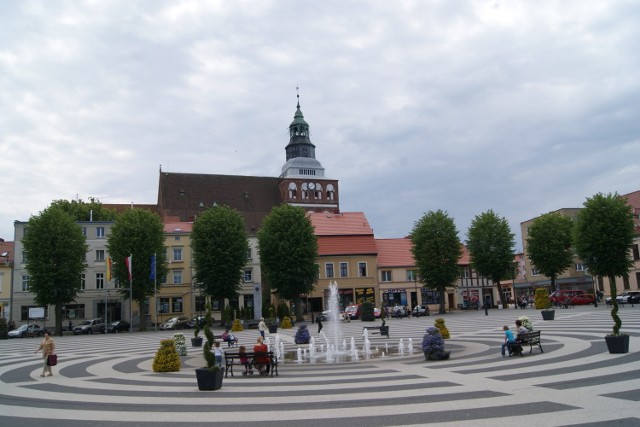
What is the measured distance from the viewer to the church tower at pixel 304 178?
313ft

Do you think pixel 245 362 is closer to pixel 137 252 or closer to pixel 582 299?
pixel 137 252

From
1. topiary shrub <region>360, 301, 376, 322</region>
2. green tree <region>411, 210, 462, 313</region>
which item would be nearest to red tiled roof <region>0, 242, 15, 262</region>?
topiary shrub <region>360, 301, 376, 322</region>

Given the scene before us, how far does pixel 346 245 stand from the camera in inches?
2608

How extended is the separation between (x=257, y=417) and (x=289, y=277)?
44.2 meters

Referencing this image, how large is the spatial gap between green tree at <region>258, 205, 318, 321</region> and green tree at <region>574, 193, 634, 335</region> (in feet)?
87.5

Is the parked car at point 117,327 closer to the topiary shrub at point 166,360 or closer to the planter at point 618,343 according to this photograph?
the topiary shrub at point 166,360

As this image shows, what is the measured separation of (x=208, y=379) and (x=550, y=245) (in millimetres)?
54696

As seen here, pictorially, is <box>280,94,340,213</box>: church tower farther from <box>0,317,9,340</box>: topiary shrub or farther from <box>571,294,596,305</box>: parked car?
<box>0,317,9,340</box>: topiary shrub

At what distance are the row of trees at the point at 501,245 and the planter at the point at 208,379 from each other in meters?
45.0

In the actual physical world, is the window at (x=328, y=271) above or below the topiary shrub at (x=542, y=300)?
above

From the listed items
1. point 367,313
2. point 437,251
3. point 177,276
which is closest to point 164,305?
point 177,276

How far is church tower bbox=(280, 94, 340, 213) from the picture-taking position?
95.4 m

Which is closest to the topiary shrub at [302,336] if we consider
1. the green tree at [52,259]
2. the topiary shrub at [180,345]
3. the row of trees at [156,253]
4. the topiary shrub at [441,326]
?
the topiary shrub at [180,345]

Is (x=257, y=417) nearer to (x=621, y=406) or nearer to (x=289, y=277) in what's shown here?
(x=621, y=406)
